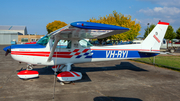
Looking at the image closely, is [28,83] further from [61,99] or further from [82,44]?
[82,44]

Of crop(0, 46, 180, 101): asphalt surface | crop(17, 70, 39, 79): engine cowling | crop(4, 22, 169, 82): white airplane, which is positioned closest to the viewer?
crop(0, 46, 180, 101): asphalt surface

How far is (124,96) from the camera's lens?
4.60 metres

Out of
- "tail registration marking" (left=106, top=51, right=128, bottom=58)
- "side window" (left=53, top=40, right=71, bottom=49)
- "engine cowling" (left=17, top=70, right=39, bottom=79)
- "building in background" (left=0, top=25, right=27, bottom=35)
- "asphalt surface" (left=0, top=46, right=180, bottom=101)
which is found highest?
"building in background" (left=0, top=25, right=27, bottom=35)

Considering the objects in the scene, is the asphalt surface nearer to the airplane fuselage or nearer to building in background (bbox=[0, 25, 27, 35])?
the airplane fuselage

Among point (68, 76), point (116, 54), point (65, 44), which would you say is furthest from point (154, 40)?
point (68, 76)

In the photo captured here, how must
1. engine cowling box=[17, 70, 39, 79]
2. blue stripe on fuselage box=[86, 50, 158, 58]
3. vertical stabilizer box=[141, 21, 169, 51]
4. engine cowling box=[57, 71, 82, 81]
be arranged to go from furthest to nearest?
vertical stabilizer box=[141, 21, 169, 51], blue stripe on fuselage box=[86, 50, 158, 58], engine cowling box=[17, 70, 39, 79], engine cowling box=[57, 71, 82, 81]

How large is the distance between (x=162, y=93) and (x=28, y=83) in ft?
17.0

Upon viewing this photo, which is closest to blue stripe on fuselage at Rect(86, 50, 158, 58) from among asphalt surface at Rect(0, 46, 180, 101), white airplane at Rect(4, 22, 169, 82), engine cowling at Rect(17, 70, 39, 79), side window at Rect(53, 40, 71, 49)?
white airplane at Rect(4, 22, 169, 82)

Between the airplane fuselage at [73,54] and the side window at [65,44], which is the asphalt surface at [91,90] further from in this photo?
the side window at [65,44]

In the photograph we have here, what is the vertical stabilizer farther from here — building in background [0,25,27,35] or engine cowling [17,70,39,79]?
building in background [0,25,27,35]

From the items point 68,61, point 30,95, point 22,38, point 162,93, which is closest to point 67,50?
point 68,61

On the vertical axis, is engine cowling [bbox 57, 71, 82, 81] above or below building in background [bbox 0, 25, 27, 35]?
below

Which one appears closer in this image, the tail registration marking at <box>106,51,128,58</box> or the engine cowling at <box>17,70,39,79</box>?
the engine cowling at <box>17,70,39,79</box>

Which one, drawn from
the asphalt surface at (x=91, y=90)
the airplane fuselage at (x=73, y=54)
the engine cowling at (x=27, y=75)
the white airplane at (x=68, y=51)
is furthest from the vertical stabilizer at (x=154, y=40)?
the engine cowling at (x=27, y=75)
